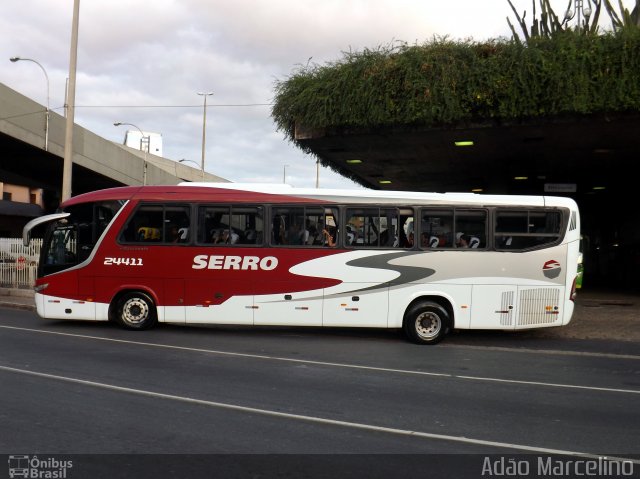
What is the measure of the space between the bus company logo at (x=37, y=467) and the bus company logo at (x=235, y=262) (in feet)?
25.8

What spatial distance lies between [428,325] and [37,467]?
8.85 meters

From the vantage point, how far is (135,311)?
13211 millimetres

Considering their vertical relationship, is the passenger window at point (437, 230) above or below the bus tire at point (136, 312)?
above

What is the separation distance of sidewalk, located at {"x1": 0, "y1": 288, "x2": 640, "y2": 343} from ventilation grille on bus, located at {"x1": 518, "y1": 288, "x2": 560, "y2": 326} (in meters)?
1.65

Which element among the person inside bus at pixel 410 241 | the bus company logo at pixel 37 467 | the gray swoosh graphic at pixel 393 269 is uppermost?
the person inside bus at pixel 410 241

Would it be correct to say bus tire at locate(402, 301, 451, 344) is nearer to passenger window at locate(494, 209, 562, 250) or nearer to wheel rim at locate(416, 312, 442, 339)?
wheel rim at locate(416, 312, 442, 339)

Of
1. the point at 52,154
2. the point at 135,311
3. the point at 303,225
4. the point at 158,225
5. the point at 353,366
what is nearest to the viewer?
the point at 353,366

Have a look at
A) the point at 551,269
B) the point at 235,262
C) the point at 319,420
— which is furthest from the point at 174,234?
the point at 551,269

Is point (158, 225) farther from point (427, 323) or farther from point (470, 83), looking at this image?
point (470, 83)

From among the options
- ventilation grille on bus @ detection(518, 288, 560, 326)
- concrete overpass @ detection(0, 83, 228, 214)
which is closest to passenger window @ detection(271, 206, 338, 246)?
ventilation grille on bus @ detection(518, 288, 560, 326)

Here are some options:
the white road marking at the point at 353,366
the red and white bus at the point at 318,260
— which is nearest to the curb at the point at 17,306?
the red and white bus at the point at 318,260

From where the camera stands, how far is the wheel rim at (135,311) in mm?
13148

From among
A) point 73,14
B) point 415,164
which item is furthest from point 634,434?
point 73,14

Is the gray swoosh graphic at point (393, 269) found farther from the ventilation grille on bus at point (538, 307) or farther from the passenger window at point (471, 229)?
the ventilation grille on bus at point (538, 307)
